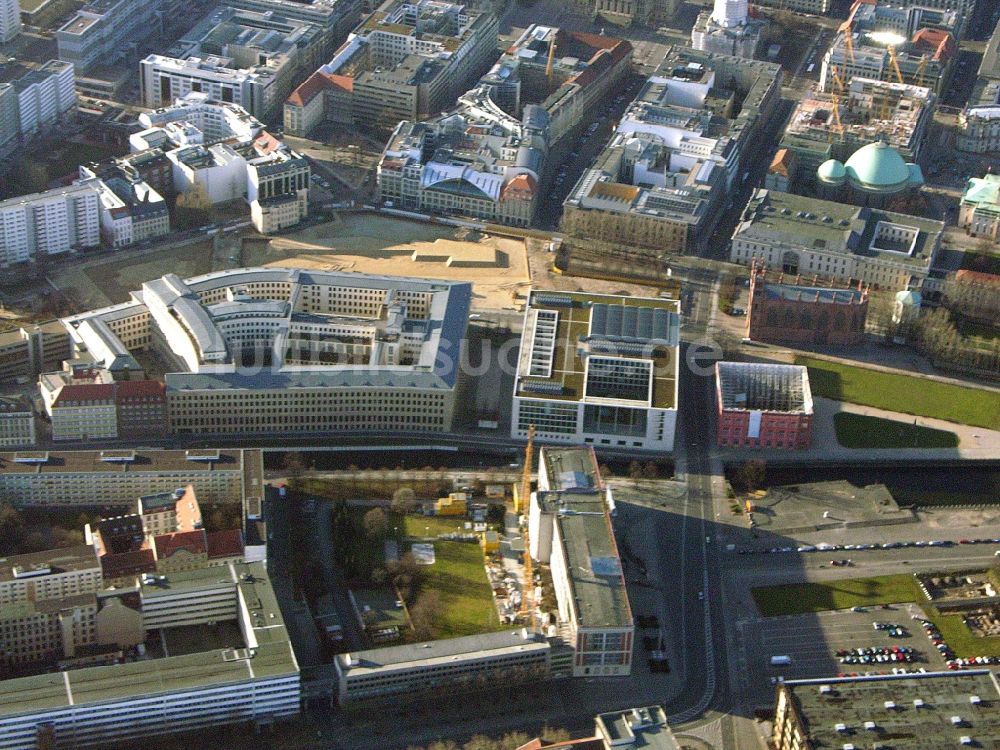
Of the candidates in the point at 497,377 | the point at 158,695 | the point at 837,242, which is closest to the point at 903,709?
the point at 158,695

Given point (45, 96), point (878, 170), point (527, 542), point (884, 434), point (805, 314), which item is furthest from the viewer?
point (45, 96)

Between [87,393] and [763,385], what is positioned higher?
[763,385]

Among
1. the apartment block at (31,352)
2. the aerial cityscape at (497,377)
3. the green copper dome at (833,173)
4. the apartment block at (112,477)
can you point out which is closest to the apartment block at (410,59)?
the aerial cityscape at (497,377)

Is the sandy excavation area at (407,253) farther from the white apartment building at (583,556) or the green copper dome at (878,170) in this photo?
the green copper dome at (878,170)

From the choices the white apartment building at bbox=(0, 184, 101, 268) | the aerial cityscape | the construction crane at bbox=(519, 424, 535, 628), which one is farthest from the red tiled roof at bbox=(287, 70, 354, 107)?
the construction crane at bbox=(519, 424, 535, 628)

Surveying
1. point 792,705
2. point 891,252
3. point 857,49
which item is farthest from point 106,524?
point 857,49

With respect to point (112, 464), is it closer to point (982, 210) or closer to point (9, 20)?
point (9, 20)

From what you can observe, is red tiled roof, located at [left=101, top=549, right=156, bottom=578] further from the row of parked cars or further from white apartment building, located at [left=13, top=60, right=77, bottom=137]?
white apartment building, located at [left=13, top=60, right=77, bottom=137]
